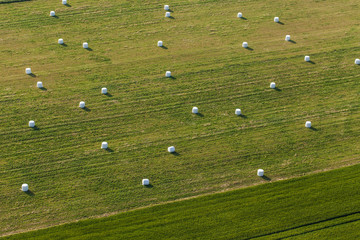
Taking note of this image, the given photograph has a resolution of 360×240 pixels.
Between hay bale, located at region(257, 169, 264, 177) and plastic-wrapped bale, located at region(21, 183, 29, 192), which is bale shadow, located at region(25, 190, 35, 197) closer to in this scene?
plastic-wrapped bale, located at region(21, 183, 29, 192)

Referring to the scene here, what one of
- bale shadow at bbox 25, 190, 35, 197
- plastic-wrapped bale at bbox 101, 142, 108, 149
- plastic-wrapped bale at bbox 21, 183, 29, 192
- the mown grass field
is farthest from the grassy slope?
plastic-wrapped bale at bbox 101, 142, 108, 149

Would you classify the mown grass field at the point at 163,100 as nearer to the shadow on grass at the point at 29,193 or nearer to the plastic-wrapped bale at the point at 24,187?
the shadow on grass at the point at 29,193

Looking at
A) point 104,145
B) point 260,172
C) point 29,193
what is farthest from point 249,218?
point 29,193

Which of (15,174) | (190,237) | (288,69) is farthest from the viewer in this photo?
(288,69)

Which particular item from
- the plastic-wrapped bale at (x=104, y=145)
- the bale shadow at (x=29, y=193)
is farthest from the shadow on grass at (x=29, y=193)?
the plastic-wrapped bale at (x=104, y=145)

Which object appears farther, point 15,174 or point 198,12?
point 198,12

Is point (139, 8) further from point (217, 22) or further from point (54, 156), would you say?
point (54, 156)

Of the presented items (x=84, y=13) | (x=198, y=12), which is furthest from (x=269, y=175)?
(x=84, y=13)
